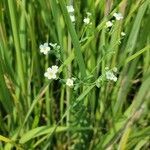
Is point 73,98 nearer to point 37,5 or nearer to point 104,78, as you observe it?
point 104,78

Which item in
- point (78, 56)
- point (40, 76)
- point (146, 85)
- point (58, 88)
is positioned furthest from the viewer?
point (58, 88)

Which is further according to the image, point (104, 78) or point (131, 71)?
point (131, 71)

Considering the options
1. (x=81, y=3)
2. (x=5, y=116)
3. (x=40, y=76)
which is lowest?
(x=5, y=116)

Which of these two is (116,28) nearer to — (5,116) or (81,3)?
(81,3)

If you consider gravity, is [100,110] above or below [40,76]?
below

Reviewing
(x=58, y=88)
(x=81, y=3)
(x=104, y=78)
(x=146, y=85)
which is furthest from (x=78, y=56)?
(x=58, y=88)

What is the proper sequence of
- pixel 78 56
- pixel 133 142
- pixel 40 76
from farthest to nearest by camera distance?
pixel 40 76 → pixel 133 142 → pixel 78 56
